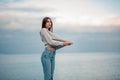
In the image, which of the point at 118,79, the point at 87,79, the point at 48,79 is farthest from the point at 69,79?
the point at 48,79

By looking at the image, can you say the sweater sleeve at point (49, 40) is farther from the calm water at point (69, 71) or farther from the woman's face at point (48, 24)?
the calm water at point (69, 71)

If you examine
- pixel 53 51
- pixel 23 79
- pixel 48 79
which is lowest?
pixel 23 79

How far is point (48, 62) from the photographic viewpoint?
404 cm

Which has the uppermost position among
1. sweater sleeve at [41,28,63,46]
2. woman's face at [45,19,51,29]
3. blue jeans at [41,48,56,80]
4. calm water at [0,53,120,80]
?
woman's face at [45,19,51,29]

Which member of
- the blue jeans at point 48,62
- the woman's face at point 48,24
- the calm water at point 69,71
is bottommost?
the calm water at point 69,71

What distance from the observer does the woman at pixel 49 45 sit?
13.3 feet

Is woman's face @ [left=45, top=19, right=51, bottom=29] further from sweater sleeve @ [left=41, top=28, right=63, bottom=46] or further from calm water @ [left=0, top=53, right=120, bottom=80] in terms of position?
calm water @ [left=0, top=53, right=120, bottom=80]

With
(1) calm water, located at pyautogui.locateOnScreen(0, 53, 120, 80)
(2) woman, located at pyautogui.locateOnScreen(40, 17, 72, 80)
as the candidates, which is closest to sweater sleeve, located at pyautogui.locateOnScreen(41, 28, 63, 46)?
(2) woman, located at pyautogui.locateOnScreen(40, 17, 72, 80)

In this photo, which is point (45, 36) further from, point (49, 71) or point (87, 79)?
point (87, 79)

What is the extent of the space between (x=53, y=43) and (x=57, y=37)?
0.09 m

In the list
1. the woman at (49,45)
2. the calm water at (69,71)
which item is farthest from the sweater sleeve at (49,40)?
the calm water at (69,71)

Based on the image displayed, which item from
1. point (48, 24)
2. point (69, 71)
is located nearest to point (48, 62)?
point (48, 24)

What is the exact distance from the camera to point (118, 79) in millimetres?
8758

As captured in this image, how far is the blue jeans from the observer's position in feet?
13.3
